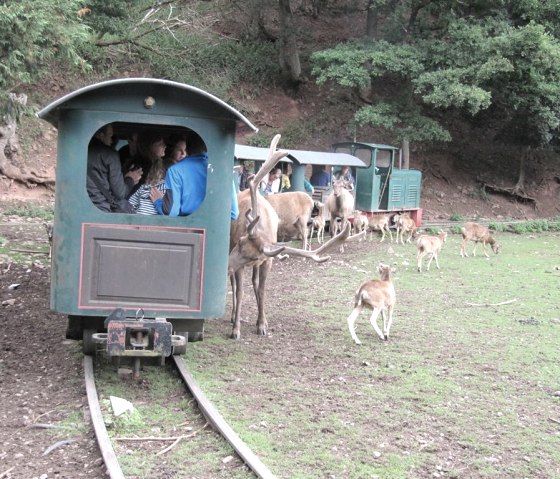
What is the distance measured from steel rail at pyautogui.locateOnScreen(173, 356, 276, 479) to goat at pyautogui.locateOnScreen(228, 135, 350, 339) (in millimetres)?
1456

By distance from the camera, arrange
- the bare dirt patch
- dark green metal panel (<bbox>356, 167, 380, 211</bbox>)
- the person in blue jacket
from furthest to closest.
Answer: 1. dark green metal panel (<bbox>356, 167, 380, 211</bbox>)
2. the person in blue jacket
3. the bare dirt patch

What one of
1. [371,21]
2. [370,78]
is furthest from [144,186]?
[371,21]

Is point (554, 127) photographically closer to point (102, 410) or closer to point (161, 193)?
point (161, 193)

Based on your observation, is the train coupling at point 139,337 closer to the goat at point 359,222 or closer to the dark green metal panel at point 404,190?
the goat at point 359,222

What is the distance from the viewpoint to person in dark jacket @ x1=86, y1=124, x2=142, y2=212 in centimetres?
720

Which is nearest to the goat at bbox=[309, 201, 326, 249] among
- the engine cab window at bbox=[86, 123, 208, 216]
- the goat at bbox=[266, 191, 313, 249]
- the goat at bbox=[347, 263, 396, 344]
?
the goat at bbox=[266, 191, 313, 249]

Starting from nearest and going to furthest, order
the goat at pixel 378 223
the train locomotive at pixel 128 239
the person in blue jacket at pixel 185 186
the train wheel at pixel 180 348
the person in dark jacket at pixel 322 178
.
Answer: the train locomotive at pixel 128 239 → the person in blue jacket at pixel 185 186 → the train wheel at pixel 180 348 → the goat at pixel 378 223 → the person in dark jacket at pixel 322 178

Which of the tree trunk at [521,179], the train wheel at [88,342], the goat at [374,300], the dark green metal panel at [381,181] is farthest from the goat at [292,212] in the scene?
the tree trunk at [521,179]

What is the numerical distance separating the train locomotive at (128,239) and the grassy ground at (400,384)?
0.87m

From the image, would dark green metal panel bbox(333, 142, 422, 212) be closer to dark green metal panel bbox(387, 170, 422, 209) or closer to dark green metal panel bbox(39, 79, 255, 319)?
dark green metal panel bbox(387, 170, 422, 209)

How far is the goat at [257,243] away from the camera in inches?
316

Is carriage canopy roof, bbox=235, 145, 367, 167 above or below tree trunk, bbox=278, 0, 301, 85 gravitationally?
below

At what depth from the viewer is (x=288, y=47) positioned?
31.8 meters

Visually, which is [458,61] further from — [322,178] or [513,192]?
[513,192]
